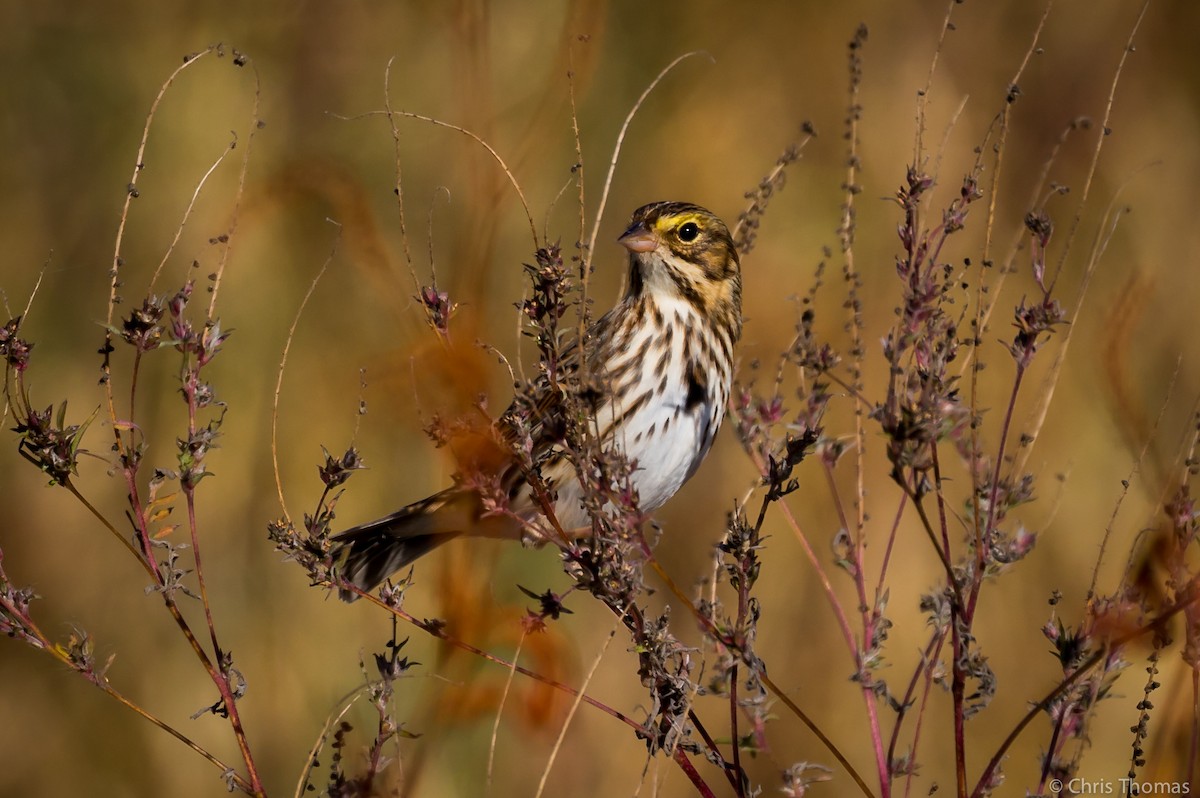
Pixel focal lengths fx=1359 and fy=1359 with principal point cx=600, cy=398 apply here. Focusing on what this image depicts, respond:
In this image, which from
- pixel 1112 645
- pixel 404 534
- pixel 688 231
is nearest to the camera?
pixel 1112 645

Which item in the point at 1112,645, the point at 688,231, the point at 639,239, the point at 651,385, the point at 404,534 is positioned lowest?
the point at 1112,645

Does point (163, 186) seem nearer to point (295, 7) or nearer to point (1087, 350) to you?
point (295, 7)

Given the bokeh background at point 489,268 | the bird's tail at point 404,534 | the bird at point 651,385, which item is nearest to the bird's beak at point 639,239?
the bird at point 651,385

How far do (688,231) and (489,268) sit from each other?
469mm

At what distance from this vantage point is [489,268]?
3.14m

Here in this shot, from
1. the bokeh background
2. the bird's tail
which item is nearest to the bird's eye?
the bokeh background

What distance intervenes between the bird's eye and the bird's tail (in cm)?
76

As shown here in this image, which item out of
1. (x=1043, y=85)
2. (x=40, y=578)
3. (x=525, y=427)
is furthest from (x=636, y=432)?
(x=1043, y=85)

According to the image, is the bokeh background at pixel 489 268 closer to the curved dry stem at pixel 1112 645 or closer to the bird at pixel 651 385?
the bird at pixel 651 385

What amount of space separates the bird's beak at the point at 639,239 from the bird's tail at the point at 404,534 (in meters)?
0.64

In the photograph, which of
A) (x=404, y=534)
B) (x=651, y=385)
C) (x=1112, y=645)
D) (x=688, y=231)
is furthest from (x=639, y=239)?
(x=1112, y=645)

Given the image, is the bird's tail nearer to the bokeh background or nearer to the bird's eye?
the bokeh background

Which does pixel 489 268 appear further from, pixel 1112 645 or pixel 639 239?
pixel 1112 645

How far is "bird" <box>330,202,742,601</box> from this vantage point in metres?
2.82
